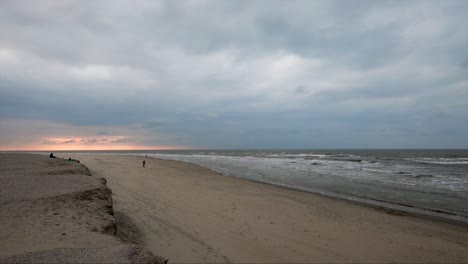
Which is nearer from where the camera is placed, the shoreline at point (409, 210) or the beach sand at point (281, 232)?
the beach sand at point (281, 232)

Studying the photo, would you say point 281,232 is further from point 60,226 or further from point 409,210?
point 409,210

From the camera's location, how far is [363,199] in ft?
40.5

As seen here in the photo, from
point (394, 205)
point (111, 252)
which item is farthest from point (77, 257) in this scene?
point (394, 205)

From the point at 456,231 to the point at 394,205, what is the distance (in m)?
3.34

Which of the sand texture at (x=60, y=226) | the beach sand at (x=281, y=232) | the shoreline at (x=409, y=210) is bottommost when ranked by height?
the shoreline at (x=409, y=210)

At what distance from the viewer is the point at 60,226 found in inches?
165

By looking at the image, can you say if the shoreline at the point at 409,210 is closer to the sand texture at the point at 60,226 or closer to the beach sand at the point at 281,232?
the beach sand at the point at 281,232

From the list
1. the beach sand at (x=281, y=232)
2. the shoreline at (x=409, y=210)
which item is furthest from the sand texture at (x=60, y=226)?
the shoreline at (x=409, y=210)

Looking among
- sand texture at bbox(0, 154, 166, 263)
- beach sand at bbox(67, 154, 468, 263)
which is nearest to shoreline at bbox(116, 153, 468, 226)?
beach sand at bbox(67, 154, 468, 263)

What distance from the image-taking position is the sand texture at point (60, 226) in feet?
9.80

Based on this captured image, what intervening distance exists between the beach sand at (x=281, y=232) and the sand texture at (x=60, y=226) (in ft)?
4.21

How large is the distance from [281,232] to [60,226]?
5094 millimetres

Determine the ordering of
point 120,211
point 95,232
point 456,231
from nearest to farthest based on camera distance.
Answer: point 95,232 < point 120,211 < point 456,231

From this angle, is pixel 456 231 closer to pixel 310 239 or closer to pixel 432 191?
pixel 310 239
